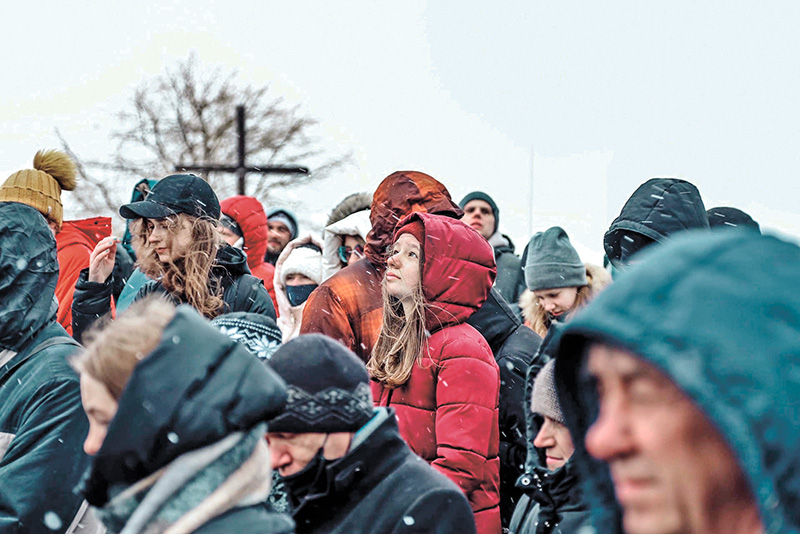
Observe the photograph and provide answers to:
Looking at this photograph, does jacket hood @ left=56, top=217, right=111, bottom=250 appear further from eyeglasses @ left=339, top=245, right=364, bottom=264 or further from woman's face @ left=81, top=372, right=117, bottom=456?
woman's face @ left=81, top=372, right=117, bottom=456

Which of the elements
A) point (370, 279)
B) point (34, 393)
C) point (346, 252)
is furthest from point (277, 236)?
point (34, 393)

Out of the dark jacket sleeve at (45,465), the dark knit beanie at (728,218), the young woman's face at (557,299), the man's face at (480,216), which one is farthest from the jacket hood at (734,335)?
the man's face at (480,216)

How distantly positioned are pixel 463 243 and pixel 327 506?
6.03 ft

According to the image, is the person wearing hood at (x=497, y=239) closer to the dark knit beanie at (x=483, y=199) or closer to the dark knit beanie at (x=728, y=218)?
the dark knit beanie at (x=483, y=199)

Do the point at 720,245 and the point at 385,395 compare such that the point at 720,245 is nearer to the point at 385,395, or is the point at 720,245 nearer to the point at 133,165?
the point at 385,395

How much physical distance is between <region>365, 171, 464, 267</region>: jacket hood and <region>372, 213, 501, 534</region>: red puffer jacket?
0.57 m

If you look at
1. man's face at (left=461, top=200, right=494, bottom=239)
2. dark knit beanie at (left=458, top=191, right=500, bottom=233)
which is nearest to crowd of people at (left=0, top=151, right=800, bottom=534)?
man's face at (left=461, top=200, right=494, bottom=239)

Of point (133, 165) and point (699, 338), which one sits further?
point (133, 165)

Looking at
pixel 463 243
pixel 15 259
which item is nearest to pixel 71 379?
pixel 15 259

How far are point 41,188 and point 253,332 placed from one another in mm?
2147

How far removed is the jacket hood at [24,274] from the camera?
337 cm

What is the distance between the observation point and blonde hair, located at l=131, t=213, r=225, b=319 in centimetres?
431

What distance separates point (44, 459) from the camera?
116 inches

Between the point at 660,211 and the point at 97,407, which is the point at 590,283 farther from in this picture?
the point at 97,407
